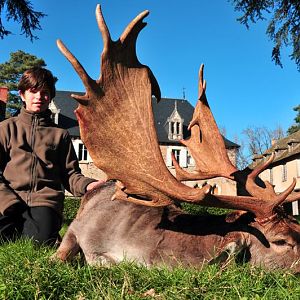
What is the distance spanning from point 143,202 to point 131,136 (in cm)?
58

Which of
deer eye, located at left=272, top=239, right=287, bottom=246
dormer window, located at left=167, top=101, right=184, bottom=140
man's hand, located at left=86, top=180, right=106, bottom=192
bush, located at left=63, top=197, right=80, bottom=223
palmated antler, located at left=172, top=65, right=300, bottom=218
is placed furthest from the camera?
dormer window, located at left=167, top=101, right=184, bottom=140

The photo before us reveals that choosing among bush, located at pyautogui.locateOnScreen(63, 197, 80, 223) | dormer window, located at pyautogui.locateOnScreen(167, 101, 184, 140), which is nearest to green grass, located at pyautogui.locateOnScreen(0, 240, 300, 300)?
bush, located at pyautogui.locateOnScreen(63, 197, 80, 223)

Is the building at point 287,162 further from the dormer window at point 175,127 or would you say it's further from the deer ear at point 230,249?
the deer ear at point 230,249

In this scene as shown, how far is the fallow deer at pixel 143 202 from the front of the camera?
357 centimetres

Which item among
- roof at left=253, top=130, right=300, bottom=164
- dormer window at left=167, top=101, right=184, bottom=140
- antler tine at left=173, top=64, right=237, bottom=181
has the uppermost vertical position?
dormer window at left=167, top=101, right=184, bottom=140

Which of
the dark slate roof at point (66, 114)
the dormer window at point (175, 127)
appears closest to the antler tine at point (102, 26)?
the dark slate roof at point (66, 114)

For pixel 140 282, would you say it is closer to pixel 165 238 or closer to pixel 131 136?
pixel 165 238

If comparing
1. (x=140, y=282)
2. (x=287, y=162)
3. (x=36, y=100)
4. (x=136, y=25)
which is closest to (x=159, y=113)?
(x=287, y=162)

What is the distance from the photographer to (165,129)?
55.9 m

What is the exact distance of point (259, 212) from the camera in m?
3.66

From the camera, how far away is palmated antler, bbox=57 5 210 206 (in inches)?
149

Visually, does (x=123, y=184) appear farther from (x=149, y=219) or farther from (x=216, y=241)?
(x=216, y=241)

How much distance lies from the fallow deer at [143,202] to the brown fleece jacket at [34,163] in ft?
2.35

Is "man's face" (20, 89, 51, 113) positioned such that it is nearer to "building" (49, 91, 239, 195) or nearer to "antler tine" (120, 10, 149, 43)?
"antler tine" (120, 10, 149, 43)
